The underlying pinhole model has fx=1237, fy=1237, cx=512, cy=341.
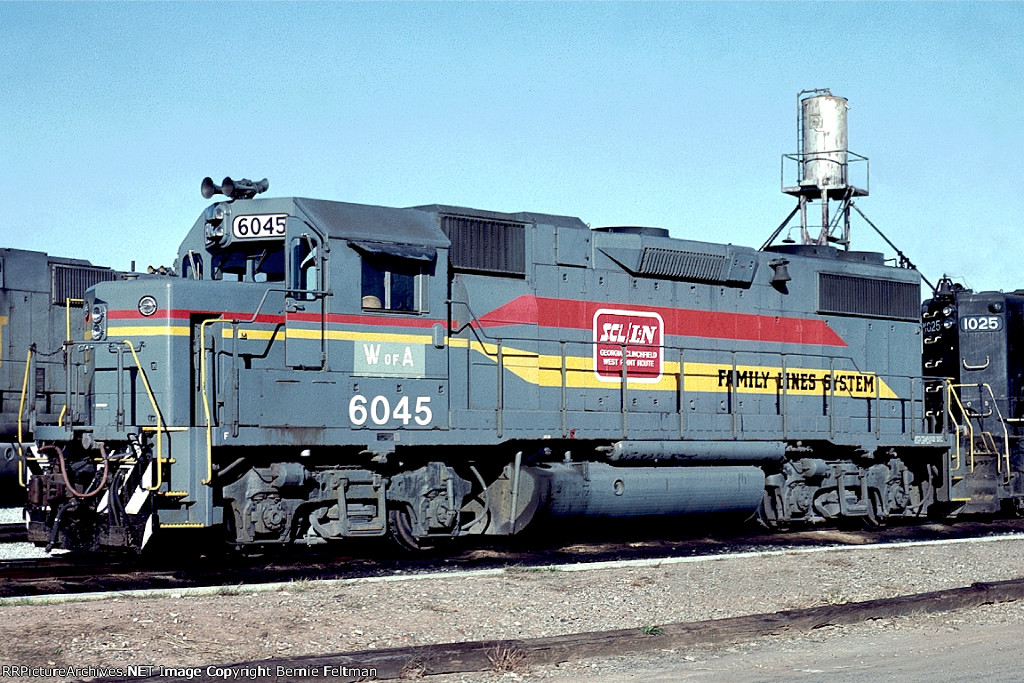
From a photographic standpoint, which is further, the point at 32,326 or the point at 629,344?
the point at 32,326

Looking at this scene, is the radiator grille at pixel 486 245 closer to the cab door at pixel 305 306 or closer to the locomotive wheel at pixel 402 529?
the cab door at pixel 305 306

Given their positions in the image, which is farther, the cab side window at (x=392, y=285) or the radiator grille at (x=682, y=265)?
the radiator grille at (x=682, y=265)

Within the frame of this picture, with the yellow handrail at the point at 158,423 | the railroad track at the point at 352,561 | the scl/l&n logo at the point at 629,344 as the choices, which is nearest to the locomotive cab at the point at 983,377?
the railroad track at the point at 352,561

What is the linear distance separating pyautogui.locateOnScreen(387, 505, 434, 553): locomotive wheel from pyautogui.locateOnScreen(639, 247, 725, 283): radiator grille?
4546 millimetres

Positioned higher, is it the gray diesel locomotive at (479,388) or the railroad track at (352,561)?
the gray diesel locomotive at (479,388)

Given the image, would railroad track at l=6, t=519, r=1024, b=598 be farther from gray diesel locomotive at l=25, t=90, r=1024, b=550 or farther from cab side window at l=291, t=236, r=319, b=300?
cab side window at l=291, t=236, r=319, b=300

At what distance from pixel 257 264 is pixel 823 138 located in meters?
23.3

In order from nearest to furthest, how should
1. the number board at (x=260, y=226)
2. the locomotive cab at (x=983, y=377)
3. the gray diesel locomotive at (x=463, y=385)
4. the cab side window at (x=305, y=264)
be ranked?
the gray diesel locomotive at (x=463, y=385), the cab side window at (x=305, y=264), the number board at (x=260, y=226), the locomotive cab at (x=983, y=377)

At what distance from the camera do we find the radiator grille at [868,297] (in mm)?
17422

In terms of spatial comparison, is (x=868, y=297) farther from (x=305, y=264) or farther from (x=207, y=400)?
(x=207, y=400)

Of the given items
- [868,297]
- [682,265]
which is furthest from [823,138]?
[682,265]

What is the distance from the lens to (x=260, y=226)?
1247cm

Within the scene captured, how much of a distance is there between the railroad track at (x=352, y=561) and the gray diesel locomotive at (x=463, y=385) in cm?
32

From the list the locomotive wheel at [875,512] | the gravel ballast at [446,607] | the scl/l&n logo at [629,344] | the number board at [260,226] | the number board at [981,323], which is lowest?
the locomotive wheel at [875,512]
